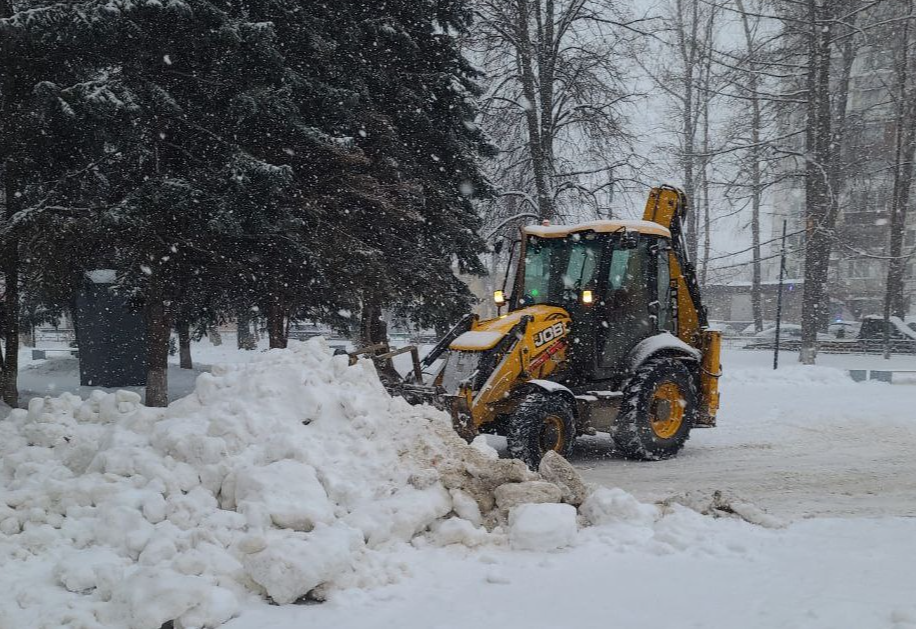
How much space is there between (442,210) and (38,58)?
7403mm

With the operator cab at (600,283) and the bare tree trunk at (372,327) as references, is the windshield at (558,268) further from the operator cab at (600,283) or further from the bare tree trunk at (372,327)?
the bare tree trunk at (372,327)

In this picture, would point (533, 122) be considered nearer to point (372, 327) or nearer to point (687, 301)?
point (372, 327)

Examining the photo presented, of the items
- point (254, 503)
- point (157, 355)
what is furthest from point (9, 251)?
point (254, 503)

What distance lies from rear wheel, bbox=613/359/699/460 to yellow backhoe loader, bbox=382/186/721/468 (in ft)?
0.05

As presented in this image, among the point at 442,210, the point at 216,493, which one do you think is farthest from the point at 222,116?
the point at 216,493

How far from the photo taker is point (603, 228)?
340 inches

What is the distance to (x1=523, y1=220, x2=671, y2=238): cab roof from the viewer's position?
865 cm

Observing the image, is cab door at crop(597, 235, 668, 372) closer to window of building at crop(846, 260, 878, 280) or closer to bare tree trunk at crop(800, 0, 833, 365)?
bare tree trunk at crop(800, 0, 833, 365)

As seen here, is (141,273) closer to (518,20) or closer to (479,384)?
(479,384)

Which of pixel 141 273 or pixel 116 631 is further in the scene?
pixel 141 273

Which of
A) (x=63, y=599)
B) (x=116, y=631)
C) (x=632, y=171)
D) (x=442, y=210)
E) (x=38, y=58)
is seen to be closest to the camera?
(x=116, y=631)

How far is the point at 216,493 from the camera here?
5105mm

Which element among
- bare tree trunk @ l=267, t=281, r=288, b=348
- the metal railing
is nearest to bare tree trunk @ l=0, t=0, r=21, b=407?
bare tree trunk @ l=267, t=281, r=288, b=348

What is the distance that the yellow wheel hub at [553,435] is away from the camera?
7711 millimetres
